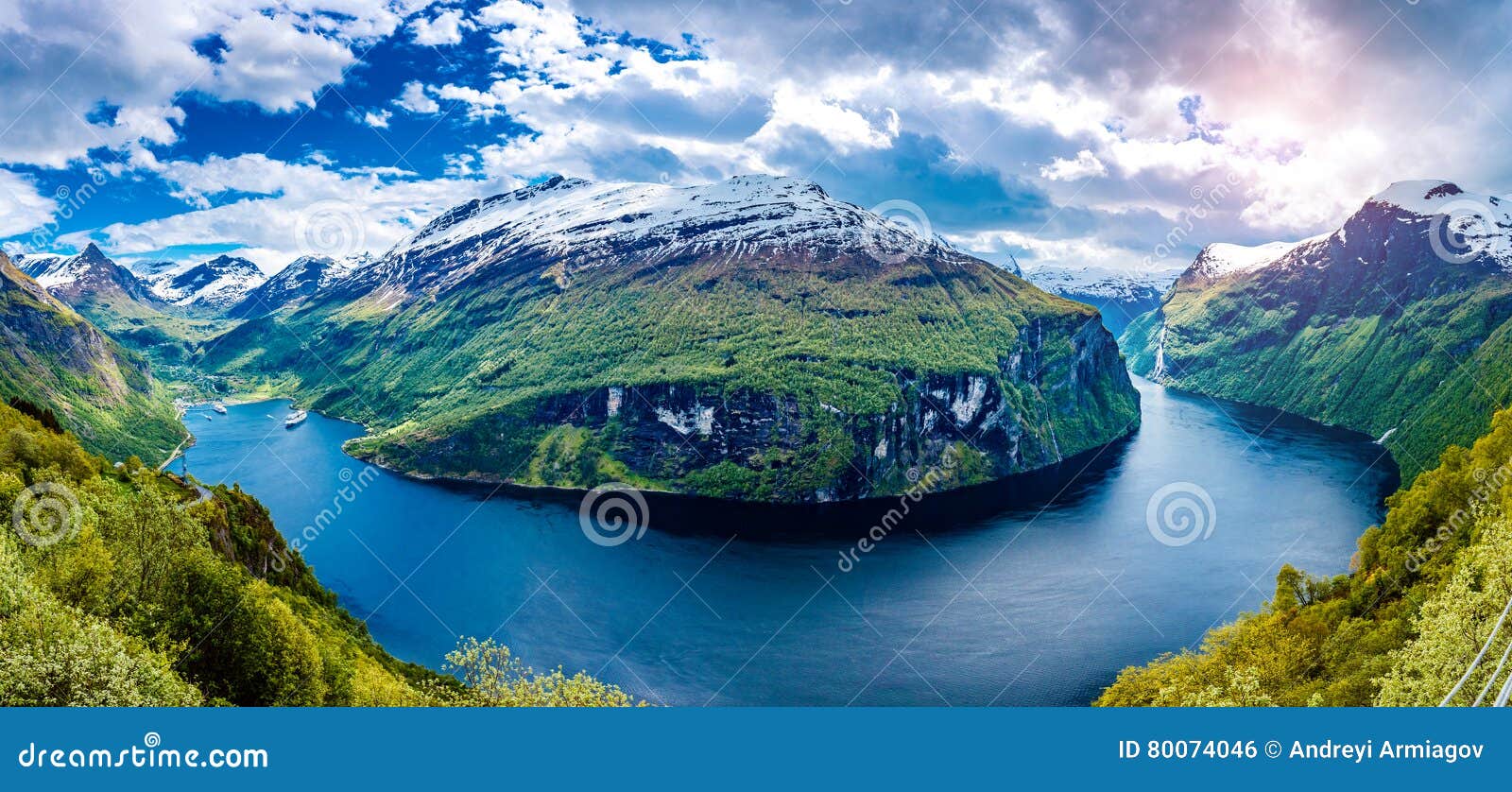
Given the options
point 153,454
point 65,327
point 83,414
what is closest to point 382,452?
point 153,454

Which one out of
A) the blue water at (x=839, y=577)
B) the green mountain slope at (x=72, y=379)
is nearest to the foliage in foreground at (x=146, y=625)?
the blue water at (x=839, y=577)

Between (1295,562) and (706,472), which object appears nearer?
(1295,562)

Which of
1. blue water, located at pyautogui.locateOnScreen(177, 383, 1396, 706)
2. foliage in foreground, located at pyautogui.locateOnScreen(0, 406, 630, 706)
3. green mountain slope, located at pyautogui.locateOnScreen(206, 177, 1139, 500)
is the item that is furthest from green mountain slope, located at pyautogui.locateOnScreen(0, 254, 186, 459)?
foliage in foreground, located at pyautogui.locateOnScreen(0, 406, 630, 706)

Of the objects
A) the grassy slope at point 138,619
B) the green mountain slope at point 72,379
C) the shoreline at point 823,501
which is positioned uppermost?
the shoreline at point 823,501

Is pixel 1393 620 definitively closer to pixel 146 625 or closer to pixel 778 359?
pixel 146 625

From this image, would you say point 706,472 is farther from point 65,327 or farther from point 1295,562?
point 65,327

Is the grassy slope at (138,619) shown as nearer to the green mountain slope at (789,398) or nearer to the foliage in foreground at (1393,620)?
the foliage in foreground at (1393,620)
